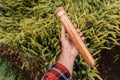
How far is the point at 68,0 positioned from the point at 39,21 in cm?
44

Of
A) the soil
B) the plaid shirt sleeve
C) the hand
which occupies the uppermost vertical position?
the hand

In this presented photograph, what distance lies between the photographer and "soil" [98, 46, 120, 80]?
3.32 m

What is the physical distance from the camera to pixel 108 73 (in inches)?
131

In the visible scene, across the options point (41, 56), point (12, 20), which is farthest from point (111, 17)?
point (12, 20)

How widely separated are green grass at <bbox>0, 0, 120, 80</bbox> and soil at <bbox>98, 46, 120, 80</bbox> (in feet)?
0.24

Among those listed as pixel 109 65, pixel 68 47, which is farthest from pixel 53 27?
pixel 68 47

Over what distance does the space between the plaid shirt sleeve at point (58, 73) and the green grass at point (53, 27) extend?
0.87 m

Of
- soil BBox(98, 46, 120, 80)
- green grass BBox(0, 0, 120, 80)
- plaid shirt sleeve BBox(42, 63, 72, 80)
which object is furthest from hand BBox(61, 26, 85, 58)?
soil BBox(98, 46, 120, 80)

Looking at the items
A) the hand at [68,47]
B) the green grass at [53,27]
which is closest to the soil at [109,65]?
the green grass at [53,27]

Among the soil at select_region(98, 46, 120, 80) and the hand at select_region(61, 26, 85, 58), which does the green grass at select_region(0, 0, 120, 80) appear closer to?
the soil at select_region(98, 46, 120, 80)

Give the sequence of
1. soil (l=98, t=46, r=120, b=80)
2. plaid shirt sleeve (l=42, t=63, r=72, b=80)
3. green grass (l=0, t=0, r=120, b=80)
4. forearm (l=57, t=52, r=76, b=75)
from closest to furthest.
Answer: plaid shirt sleeve (l=42, t=63, r=72, b=80) < forearm (l=57, t=52, r=76, b=75) < green grass (l=0, t=0, r=120, b=80) < soil (l=98, t=46, r=120, b=80)

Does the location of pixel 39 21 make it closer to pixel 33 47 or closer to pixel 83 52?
pixel 33 47

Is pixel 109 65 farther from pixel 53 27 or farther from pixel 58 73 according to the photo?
pixel 58 73

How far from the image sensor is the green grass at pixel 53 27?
Result: 3.18 metres
